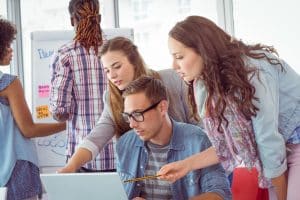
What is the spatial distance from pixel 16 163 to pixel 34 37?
3.91 ft

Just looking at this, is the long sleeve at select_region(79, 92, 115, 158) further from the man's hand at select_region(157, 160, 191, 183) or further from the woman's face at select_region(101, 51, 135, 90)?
the man's hand at select_region(157, 160, 191, 183)

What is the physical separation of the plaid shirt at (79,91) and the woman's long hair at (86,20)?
5cm

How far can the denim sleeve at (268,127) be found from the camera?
52.6 inches

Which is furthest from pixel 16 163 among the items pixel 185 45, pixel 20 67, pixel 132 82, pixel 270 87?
pixel 20 67

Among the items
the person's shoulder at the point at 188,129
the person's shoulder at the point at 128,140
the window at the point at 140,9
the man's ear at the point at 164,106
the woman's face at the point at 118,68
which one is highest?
the window at the point at 140,9

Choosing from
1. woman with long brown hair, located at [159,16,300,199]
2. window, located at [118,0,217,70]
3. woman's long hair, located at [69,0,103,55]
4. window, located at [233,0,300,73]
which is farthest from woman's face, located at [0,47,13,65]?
window, located at [118,0,217,70]

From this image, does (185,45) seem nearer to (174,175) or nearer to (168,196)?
(174,175)

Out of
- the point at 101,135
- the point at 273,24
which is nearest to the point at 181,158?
the point at 101,135

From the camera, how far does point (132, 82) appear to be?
171cm

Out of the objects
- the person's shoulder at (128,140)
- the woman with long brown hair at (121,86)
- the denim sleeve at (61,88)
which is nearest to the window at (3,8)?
the denim sleeve at (61,88)

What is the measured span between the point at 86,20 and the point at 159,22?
78.3 inches

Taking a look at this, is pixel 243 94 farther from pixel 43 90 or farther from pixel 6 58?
pixel 43 90

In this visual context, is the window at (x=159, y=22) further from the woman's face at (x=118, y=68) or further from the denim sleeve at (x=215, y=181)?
the denim sleeve at (x=215, y=181)

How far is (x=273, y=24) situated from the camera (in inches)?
136
